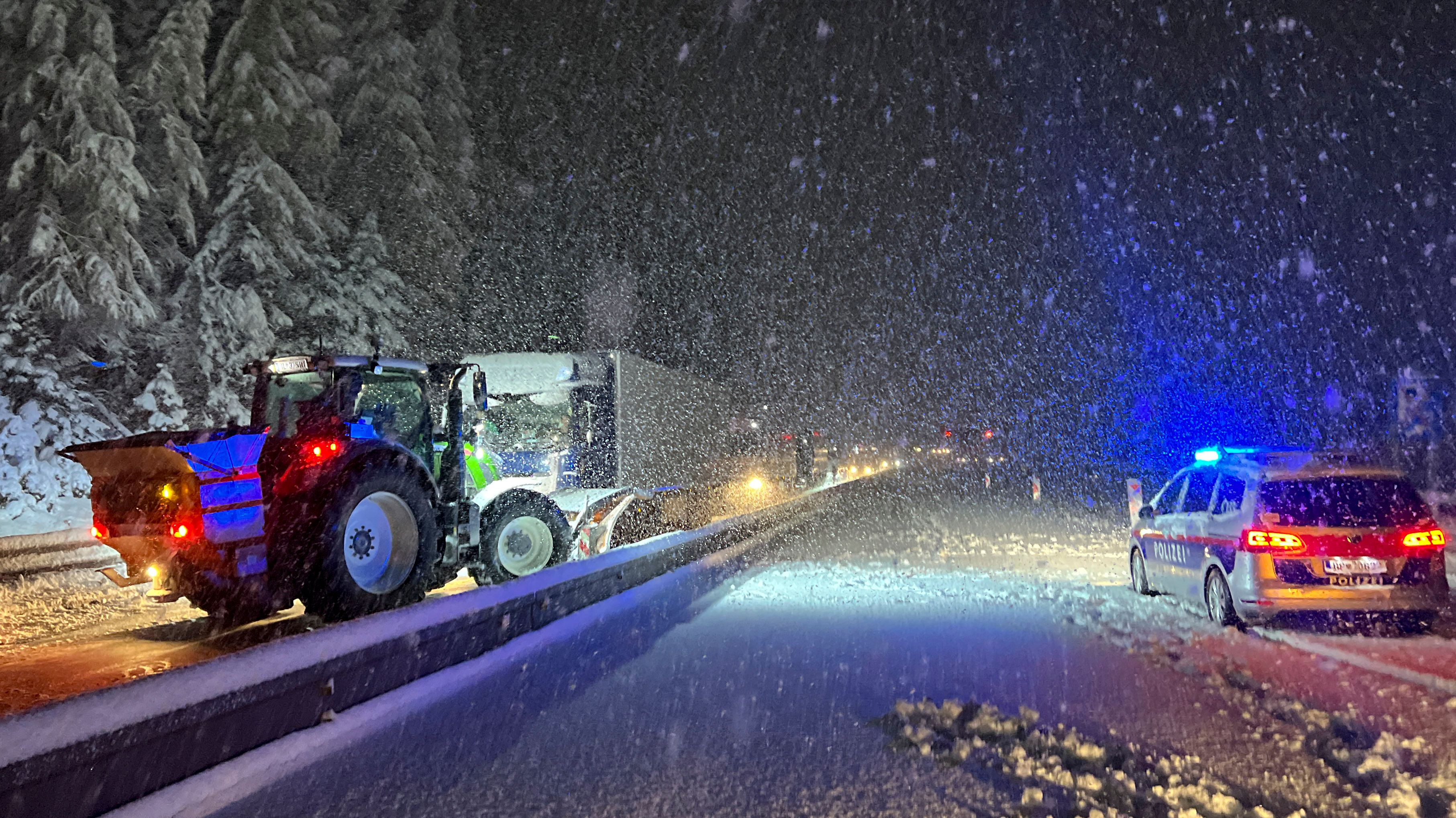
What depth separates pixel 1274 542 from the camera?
27.6ft

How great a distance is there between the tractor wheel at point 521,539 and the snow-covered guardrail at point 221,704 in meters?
2.30

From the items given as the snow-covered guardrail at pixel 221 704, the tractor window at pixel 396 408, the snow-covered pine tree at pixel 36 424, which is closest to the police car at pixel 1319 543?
the snow-covered guardrail at pixel 221 704

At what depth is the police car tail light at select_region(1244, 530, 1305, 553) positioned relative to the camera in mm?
8367

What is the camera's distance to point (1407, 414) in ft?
99.9

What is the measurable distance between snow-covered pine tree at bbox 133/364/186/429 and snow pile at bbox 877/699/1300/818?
19965 millimetres

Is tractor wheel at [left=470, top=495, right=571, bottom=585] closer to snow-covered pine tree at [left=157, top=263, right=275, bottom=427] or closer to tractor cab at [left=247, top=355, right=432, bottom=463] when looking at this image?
tractor cab at [left=247, top=355, right=432, bottom=463]

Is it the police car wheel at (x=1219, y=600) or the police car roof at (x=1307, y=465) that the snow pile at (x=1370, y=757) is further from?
the police car roof at (x=1307, y=465)

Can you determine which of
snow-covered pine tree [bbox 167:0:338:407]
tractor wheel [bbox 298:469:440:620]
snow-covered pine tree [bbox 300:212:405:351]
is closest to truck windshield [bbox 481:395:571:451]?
tractor wheel [bbox 298:469:440:620]

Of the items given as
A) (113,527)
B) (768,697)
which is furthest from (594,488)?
(768,697)

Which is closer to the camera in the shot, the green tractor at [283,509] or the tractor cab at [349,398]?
the green tractor at [283,509]

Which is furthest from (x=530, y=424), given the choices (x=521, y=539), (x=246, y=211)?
(x=246, y=211)

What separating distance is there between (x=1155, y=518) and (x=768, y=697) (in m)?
6.32

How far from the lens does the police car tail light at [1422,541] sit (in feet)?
27.2

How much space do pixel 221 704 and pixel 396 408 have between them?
5319mm
